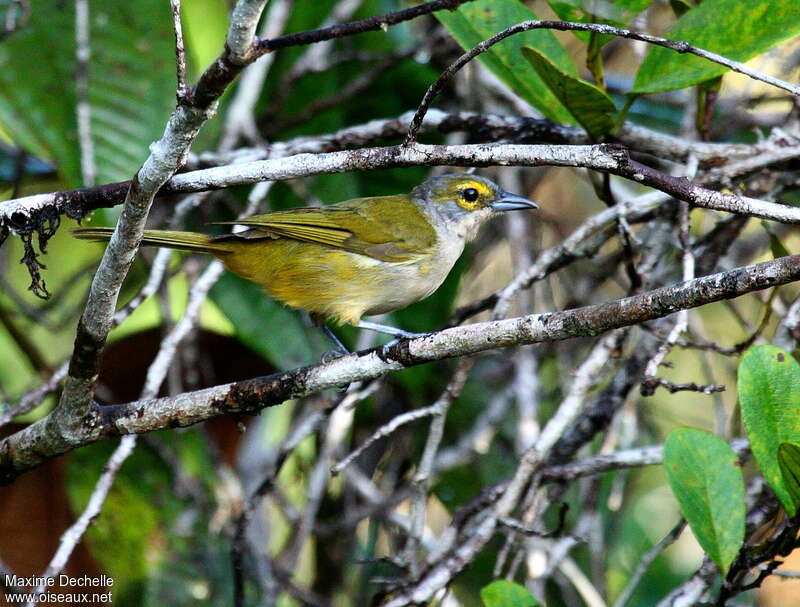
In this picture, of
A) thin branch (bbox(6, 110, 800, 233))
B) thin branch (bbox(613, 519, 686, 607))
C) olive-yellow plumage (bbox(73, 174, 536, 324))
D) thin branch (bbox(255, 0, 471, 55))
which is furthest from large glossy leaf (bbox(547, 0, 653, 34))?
thin branch (bbox(613, 519, 686, 607))

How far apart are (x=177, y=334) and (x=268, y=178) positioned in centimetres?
101

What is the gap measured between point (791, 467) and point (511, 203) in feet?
6.18

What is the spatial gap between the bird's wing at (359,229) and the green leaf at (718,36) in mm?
1129

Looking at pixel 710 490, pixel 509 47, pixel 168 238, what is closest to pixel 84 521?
pixel 168 238

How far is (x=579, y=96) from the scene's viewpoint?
254cm

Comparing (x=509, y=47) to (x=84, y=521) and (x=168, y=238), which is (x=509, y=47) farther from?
(x=84, y=521)

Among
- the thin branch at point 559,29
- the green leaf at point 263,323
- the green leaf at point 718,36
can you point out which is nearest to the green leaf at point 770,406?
the thin branch at point 559,29

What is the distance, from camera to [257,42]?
1.52 metres

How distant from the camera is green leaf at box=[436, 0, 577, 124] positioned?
276 centimetres

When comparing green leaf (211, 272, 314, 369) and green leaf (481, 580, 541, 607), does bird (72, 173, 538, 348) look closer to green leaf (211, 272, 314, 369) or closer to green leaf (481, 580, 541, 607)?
green leaf (211, 272, 314, 369)

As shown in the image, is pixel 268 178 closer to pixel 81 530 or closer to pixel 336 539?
pixel 81 530

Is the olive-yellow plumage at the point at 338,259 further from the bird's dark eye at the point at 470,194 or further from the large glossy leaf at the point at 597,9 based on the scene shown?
the large glossy leaf at the point at 597,9

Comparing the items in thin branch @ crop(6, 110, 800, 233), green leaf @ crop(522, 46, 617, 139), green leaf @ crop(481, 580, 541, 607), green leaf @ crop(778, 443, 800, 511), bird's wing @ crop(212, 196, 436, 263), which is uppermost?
bird's wing @ crop(212, 196, 436, 263)

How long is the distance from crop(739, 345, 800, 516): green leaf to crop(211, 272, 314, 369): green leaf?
2062mm
